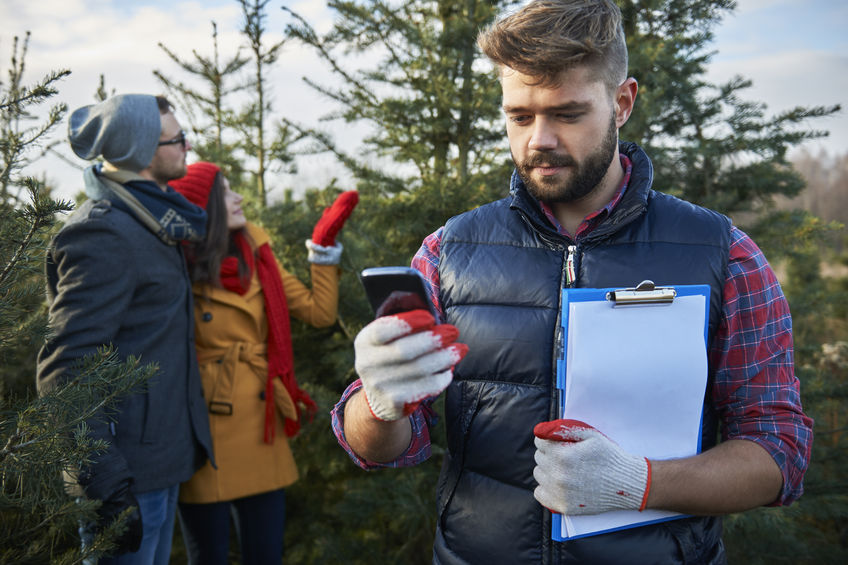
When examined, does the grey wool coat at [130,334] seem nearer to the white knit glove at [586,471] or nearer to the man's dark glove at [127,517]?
the man's dark glove at [127,517]

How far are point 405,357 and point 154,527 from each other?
180 centimetres

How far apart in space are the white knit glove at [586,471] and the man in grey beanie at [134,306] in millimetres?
1434

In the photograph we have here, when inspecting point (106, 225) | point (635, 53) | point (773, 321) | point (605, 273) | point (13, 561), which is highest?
point (635, 53)

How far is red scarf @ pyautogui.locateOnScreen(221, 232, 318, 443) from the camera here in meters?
2.84

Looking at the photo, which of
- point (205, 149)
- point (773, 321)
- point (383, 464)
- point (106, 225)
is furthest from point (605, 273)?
point (205, 149)

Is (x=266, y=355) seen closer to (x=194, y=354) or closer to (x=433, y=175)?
(x=194, y=354)

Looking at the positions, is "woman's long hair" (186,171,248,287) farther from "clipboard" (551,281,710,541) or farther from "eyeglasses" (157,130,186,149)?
"clipboard" (551,281,710,541)

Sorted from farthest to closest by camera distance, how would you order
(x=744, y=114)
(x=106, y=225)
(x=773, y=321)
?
(x=744, y=114)
(x=106, y=225)
(x=773, y=321)

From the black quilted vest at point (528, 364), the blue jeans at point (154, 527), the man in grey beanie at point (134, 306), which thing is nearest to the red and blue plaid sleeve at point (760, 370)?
the black quilted vest at point (528, 364)

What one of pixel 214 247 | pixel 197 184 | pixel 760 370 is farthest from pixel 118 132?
pixel 760 370

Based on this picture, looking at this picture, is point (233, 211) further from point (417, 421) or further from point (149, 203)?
point (417, 421)

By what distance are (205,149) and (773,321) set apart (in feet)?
12.2

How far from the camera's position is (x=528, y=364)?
4.83 ft

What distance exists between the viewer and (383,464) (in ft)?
4.86
